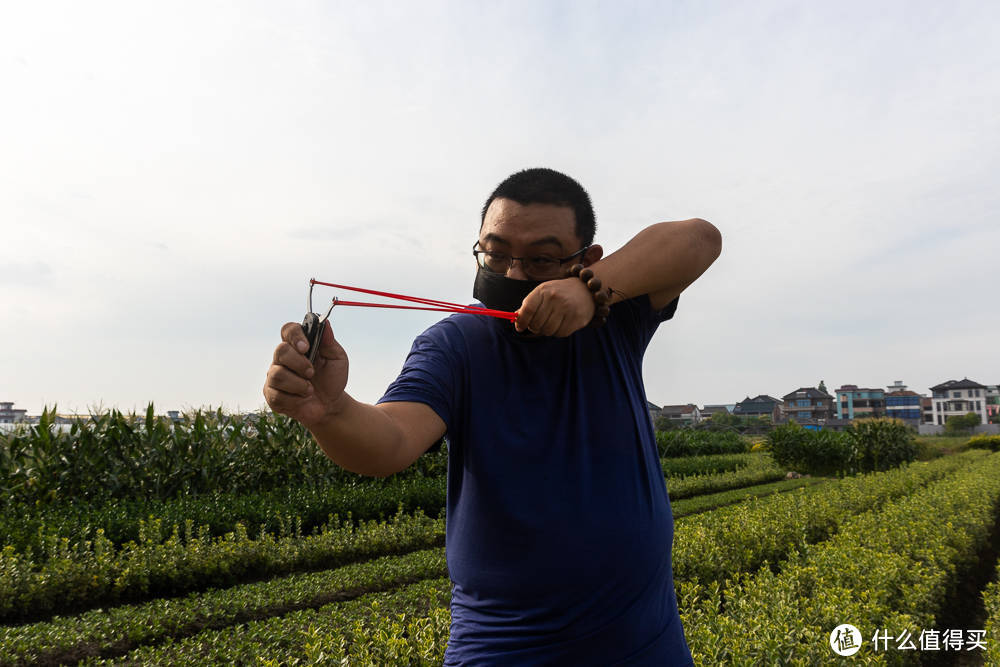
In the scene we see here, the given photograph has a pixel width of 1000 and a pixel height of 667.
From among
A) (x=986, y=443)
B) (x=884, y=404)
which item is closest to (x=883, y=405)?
(x=884, y=404)

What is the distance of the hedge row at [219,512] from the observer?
7.05m

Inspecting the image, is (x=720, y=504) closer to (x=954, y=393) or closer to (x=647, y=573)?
(x=647, y=573)

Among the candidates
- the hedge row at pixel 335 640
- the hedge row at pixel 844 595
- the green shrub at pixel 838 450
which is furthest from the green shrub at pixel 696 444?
the hedge row at pixel 335 640

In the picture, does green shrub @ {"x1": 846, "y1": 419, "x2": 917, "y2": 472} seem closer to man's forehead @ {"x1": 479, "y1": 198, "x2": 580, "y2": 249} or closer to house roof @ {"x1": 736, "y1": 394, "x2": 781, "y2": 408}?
man's forehead @ {"x1": 479, "y1": 198, "x2": 580, "y2": 249}

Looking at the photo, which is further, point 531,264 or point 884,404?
point 884,404

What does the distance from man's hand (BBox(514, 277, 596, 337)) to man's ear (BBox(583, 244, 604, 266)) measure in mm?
315

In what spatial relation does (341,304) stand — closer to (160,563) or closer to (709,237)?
(709,237)

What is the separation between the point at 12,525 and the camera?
7.06 metres

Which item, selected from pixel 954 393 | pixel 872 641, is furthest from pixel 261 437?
pixel 954 393

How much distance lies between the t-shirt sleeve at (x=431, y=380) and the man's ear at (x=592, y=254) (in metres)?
0.43

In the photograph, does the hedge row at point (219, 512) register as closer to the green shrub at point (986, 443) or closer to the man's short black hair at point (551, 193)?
the man's short black hair at point (551, 193)

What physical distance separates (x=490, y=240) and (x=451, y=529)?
66 centimetres

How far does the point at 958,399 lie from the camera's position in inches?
3287

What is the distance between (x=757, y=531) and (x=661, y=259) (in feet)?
21.0
